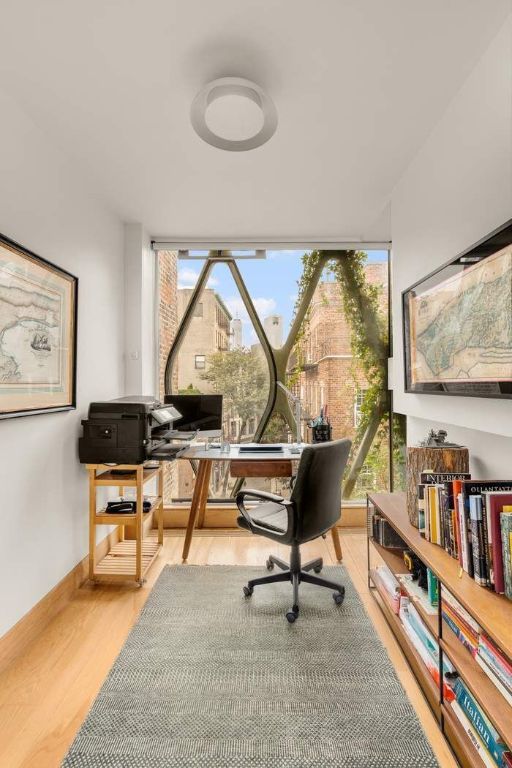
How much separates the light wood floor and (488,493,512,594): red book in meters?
0.67

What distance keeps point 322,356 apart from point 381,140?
77.1 inches

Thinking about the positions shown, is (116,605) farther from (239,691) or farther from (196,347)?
(196,347)

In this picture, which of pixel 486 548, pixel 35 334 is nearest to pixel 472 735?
pixel 486 548

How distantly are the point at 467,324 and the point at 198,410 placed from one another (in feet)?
7.37

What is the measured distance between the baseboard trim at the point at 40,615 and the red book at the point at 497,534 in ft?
6.95

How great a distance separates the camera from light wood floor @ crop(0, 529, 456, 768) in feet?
5.28

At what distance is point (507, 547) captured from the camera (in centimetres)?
142

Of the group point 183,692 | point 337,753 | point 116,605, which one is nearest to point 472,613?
point 337,753

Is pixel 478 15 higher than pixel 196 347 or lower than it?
higher

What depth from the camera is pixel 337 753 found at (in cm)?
155

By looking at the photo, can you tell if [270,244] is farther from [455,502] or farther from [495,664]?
[495,664]

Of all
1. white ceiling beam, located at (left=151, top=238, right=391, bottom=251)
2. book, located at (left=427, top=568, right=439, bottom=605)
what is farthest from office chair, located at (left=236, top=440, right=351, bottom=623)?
white ceiling beam, located at (left=151, top=238, right=391, bottom=251)

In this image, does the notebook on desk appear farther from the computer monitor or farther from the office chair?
the office chair

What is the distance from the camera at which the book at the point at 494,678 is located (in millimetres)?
1288
